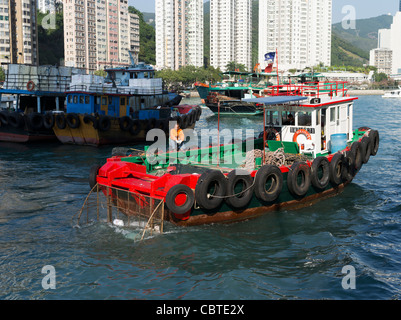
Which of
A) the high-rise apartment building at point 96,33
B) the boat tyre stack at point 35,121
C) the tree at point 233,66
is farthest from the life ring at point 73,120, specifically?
the tree at point 233,66

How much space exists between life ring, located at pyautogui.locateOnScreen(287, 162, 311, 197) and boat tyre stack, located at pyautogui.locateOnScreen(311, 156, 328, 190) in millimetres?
236

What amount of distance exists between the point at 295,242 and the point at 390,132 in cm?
2558

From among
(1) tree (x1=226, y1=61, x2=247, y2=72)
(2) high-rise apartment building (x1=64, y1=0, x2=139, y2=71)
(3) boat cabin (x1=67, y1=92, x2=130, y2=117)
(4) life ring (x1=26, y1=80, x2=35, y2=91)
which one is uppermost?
(2) high-rise apartment building (x1=64, y1=0, x2=139, y2=71)

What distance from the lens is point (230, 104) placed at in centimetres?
5184

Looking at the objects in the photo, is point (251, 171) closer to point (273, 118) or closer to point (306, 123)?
point (306, 123)

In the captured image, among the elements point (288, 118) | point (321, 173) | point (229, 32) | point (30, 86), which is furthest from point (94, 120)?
point (229, 32)

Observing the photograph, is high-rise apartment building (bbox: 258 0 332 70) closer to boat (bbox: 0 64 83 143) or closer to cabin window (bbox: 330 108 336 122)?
boat (bbox: 0 64 83 143)

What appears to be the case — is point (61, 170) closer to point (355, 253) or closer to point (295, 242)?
point (295, 242)

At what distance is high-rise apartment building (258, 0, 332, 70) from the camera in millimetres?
140250

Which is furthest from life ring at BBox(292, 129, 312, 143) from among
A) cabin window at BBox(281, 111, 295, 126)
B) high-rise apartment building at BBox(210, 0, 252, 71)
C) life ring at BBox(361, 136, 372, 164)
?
high-rise apartment building at BBox(210, 0, 252, 71)

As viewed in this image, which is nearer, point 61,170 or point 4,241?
point 4,241

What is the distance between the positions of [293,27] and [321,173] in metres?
137

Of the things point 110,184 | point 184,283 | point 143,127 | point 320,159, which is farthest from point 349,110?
point 143,127

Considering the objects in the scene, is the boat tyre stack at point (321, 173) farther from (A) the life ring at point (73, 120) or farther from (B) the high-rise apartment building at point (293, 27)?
(B) the high-rise apartment building at point (293, 27)
